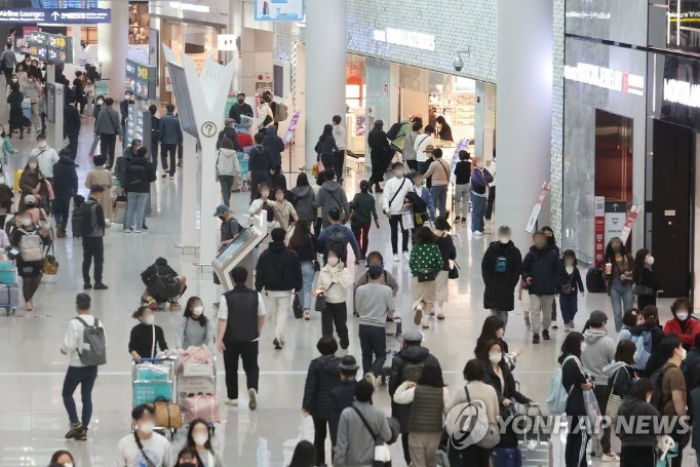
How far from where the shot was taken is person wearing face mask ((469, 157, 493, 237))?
88.6 ft

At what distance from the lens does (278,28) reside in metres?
47.8

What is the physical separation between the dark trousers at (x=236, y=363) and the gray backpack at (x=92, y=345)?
1.66 meters

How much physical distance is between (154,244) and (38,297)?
16.0 feet

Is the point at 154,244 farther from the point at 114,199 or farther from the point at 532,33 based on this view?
the point at 532,33

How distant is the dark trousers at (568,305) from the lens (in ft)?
62.6

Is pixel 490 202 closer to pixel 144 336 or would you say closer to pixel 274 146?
pixel 274 146

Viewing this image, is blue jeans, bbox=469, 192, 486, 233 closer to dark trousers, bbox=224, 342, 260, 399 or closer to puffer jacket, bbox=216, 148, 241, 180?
puffer jacket, bbox=216, 148, 241, 180

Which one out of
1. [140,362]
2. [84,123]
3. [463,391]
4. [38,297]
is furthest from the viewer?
[84,123]

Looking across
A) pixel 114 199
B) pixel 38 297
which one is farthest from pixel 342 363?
pixel 114 199

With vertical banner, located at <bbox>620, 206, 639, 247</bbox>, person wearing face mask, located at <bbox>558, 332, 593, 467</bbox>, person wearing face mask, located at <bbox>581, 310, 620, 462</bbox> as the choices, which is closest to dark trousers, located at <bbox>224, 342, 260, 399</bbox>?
person wearing face mask, located at <bbox>581, 310, 620, 462</bbox>

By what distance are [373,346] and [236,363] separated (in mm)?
1446

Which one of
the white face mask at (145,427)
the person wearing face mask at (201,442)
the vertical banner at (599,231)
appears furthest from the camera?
the vertical banner at (599,231)

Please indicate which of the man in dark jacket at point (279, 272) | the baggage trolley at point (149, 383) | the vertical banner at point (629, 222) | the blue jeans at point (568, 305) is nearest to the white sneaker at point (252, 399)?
the baggage trolley at point (149, 383)

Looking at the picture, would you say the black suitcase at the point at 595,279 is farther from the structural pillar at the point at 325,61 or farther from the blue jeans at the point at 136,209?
the structural pillar at the point at 325,61
